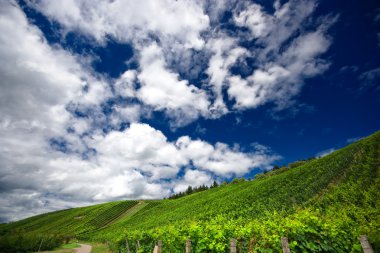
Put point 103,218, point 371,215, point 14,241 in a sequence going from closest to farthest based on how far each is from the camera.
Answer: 1. point 371,215
2. point 14,241
3. point 103,218

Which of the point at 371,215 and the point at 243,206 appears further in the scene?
the point at 243,206

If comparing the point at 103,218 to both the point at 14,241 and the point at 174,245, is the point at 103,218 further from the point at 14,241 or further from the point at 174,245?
the point at 174,245

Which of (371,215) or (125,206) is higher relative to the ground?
(125,206)

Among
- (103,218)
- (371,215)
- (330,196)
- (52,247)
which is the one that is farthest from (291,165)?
(103,218)

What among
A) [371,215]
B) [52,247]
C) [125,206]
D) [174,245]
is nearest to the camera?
[174,245]

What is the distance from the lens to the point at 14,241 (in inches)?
1848

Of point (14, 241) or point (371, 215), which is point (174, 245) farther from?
point (14, 241)

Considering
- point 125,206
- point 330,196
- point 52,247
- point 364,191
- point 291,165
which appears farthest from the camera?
point 125,206

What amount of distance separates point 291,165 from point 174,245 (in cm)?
7897

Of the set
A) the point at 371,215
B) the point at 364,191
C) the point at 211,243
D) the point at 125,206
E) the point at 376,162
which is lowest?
the point at 211,243

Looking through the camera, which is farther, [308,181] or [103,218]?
[103,218]

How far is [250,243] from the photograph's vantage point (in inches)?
319

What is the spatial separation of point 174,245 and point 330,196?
1985 centimetres

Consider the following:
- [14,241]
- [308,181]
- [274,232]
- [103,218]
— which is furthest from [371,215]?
[103,218]
